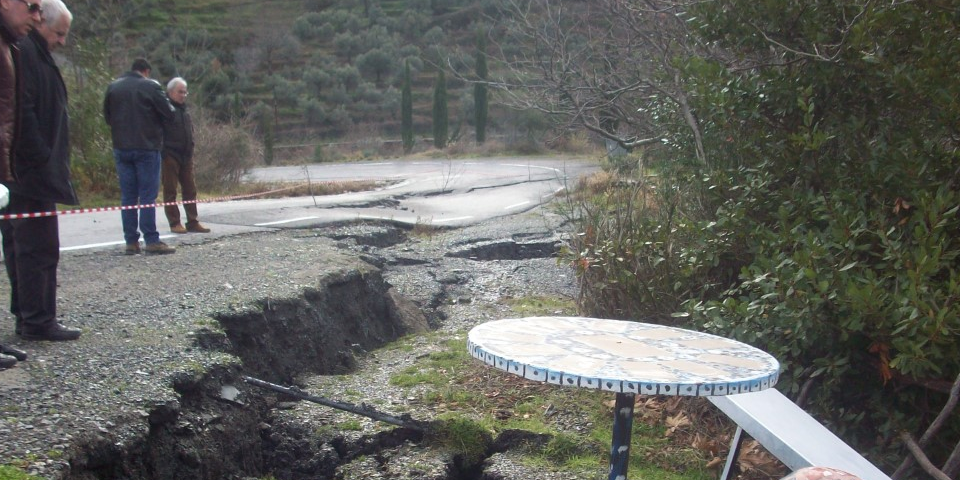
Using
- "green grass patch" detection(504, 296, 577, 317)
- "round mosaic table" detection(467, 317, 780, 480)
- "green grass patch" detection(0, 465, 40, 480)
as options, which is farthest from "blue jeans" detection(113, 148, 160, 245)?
"round mosaic table" detection(467, 317, 780, 480)

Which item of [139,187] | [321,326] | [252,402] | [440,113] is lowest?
[252,402]

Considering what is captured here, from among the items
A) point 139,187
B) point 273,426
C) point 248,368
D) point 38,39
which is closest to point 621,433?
point 273,426

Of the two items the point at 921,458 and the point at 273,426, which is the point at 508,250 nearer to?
the point at 273,426

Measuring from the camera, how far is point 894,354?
364 centimetres

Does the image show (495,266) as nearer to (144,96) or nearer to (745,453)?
(144,96)

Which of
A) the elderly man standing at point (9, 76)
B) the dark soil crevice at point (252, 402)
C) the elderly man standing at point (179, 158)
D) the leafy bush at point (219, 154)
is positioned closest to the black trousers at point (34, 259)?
the elderly man standing at point (9, 76)

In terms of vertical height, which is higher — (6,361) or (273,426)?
(6,361)

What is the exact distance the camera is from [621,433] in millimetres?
3012

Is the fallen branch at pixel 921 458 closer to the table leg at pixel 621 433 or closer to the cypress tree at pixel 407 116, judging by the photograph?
the table leg at pixel 621 433

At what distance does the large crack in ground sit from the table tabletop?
1098mm

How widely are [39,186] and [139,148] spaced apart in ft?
9.91

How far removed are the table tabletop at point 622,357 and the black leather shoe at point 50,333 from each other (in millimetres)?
2432

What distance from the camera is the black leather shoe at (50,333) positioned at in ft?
14.1

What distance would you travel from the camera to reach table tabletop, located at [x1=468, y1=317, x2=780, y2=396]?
2.50 m
